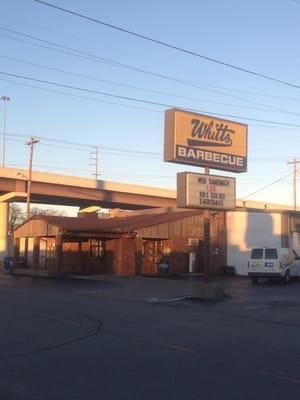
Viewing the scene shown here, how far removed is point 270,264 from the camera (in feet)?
108

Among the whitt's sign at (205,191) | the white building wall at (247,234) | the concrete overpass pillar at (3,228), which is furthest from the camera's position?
the concrete overpass pillar at (3,228)

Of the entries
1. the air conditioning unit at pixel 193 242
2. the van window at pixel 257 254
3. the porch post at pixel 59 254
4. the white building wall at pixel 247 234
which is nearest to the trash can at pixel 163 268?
the air conditioning unit at pixel 193 242

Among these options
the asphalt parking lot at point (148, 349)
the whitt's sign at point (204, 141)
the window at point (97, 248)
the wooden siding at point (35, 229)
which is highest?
the whitt's sign at point (204, 141)

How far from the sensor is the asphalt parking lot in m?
7.91

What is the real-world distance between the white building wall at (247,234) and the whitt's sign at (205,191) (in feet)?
57.6

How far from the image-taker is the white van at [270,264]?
32.9 m

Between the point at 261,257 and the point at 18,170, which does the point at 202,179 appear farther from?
the point at 18,170

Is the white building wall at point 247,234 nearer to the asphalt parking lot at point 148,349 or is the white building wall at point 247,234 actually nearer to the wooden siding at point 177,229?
the wooden siding at point 177,229

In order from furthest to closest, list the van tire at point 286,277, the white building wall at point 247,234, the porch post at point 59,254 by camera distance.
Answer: the white building wall at point 247,234
the porch post at point 59,254
the van tire at point 286,277

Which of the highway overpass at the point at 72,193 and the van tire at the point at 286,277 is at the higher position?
the highway overpass at the point at 72,193

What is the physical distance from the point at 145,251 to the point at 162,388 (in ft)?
115

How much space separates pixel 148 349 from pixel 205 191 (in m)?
14.1

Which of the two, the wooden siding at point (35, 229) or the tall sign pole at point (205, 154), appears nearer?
the tall sign pole at point (205, 154)

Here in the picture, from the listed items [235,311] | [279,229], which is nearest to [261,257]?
[279,229]
